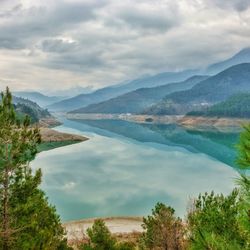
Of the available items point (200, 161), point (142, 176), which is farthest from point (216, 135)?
point (142, 176)

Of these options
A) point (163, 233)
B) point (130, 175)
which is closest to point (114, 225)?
point (163, 233)

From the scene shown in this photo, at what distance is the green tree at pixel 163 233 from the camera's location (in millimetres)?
19344

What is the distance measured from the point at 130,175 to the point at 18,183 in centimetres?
6263

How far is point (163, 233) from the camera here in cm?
1950

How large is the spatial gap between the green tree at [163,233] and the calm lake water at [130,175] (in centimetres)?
687

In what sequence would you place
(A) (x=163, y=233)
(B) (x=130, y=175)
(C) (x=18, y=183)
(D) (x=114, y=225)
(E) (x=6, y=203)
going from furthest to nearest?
1. (B) (x=130, y=175)
2. (D) (x=114, y=225)
3. (A) (x=163, y=233)
4. (C) (x=18, y=183)
5. (E) (x=6, y=203)

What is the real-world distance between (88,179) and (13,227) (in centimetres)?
6002

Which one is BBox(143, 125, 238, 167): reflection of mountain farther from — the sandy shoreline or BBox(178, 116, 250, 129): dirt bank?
the sandy shoreline

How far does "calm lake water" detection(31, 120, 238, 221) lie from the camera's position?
2148 inches

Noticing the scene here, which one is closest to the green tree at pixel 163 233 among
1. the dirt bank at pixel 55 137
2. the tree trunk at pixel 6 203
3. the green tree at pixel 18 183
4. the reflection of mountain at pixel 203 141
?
the green tree at pixel 18 183

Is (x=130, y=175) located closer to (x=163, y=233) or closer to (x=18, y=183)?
(x=163, y=233)

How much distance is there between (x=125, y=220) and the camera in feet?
150

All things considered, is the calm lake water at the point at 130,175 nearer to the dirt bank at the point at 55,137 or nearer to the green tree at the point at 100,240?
the dirt bank at the point at 55,137

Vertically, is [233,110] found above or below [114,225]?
above
